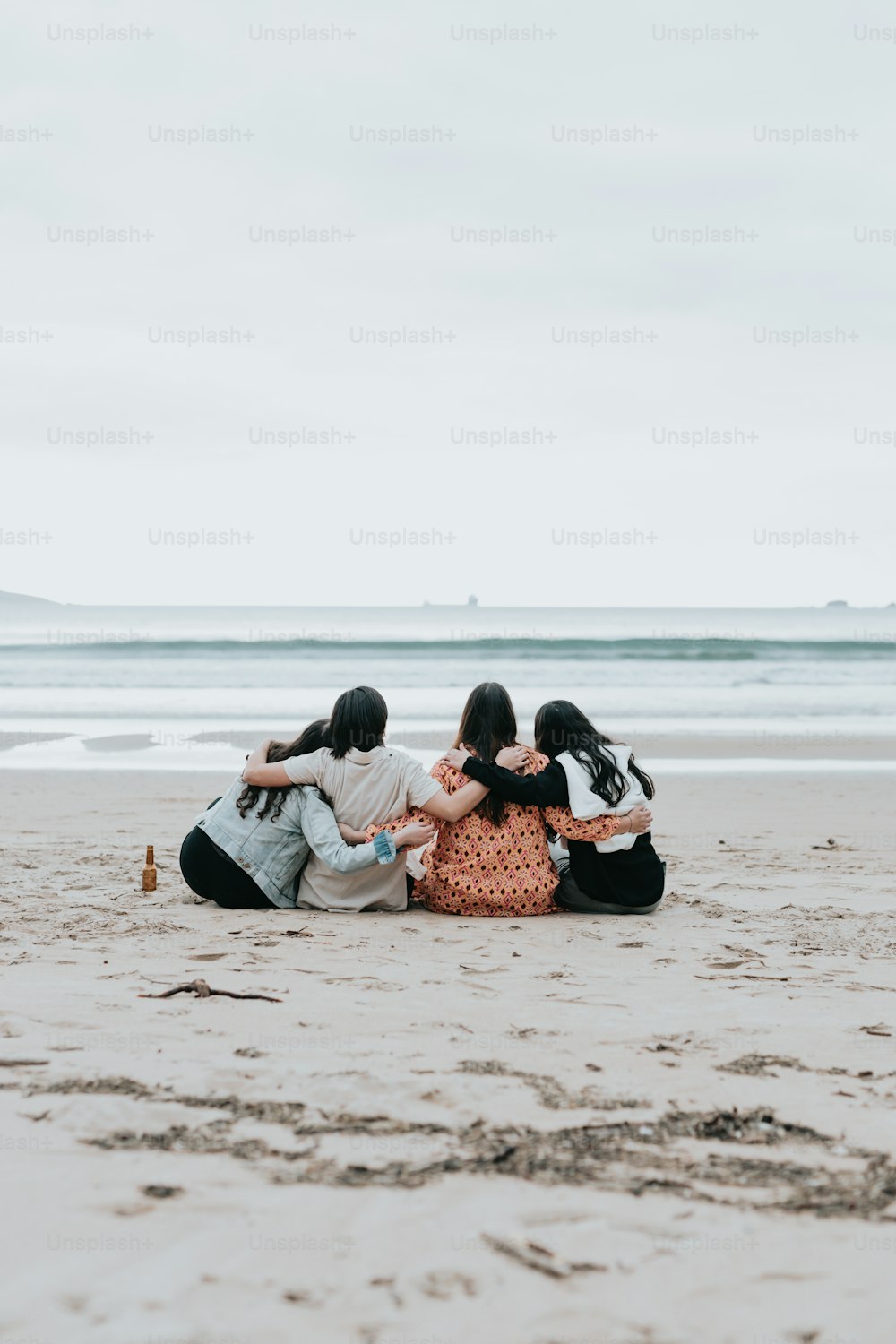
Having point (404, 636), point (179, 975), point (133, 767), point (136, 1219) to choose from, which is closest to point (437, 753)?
point (133, 767)

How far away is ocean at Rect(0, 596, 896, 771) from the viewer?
13469 mm

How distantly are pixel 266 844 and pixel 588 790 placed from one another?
4.91ft

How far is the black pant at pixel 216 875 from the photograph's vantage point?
508 cm

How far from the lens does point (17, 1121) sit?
2555 mm

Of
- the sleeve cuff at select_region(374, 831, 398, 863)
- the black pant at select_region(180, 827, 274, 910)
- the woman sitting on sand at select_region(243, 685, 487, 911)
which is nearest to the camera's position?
the sleeve cuff at select_region(374, 831, 398, 863)

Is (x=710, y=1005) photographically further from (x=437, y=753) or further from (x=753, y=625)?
(x=753, y=625)

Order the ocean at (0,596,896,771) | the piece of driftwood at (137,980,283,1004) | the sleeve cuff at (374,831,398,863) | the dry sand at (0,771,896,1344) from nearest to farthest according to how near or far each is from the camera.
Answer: the dry sand at (0,771,896,1344) → the piece of driftwood at (137,980,283,1004) → the sleeve cuff at (374,831,398,863) → the ocean at (0,596,896,771)

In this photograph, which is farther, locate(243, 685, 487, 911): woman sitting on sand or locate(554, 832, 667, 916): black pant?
Answer: locate(554, 832, 667, 916): black pant

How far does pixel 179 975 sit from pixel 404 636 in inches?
1737

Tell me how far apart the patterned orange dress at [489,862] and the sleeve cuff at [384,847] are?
27cm

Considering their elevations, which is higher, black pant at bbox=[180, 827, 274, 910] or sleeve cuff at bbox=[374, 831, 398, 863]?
sleeve cuff at bbox=[374, 831, 398, 863]

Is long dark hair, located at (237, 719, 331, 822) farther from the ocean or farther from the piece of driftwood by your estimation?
the ocean

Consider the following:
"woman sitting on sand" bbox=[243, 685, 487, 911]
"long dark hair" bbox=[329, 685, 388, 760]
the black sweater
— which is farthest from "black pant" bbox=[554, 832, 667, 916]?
"long dark hair" bbox=[329, 685, 388, 760]

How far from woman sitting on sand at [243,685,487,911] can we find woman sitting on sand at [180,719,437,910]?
0.06 meters
